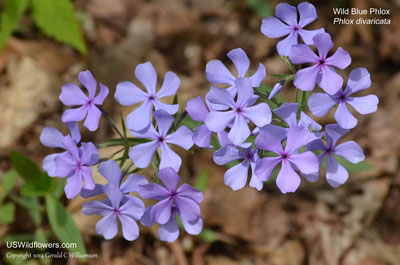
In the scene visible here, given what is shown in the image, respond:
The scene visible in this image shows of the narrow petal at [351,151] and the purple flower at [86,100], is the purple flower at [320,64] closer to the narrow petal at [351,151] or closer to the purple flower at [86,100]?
the narrow petal at [351,151]

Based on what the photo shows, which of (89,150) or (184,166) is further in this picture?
(184,166)

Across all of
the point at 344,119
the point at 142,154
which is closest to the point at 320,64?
the point at 344,119

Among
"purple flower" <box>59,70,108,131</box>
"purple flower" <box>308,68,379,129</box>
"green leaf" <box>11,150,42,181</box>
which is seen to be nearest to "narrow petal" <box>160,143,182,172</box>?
"purple flower" <box>59,70,108,131</box>

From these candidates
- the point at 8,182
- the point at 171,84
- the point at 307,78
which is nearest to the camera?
the point at 307,78

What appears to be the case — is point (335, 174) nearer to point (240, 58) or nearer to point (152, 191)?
point (240, 58)

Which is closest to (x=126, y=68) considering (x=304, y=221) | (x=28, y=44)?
(x=28, y=44)

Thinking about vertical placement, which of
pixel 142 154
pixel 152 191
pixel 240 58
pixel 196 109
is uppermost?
pixel 240 58

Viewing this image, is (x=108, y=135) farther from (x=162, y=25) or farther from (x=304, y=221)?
(x=304, y=221)

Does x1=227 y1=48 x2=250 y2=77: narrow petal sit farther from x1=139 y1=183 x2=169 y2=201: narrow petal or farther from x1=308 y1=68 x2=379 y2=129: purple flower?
x1=139 y1=183 x2=169 y2=201: narrow petal
